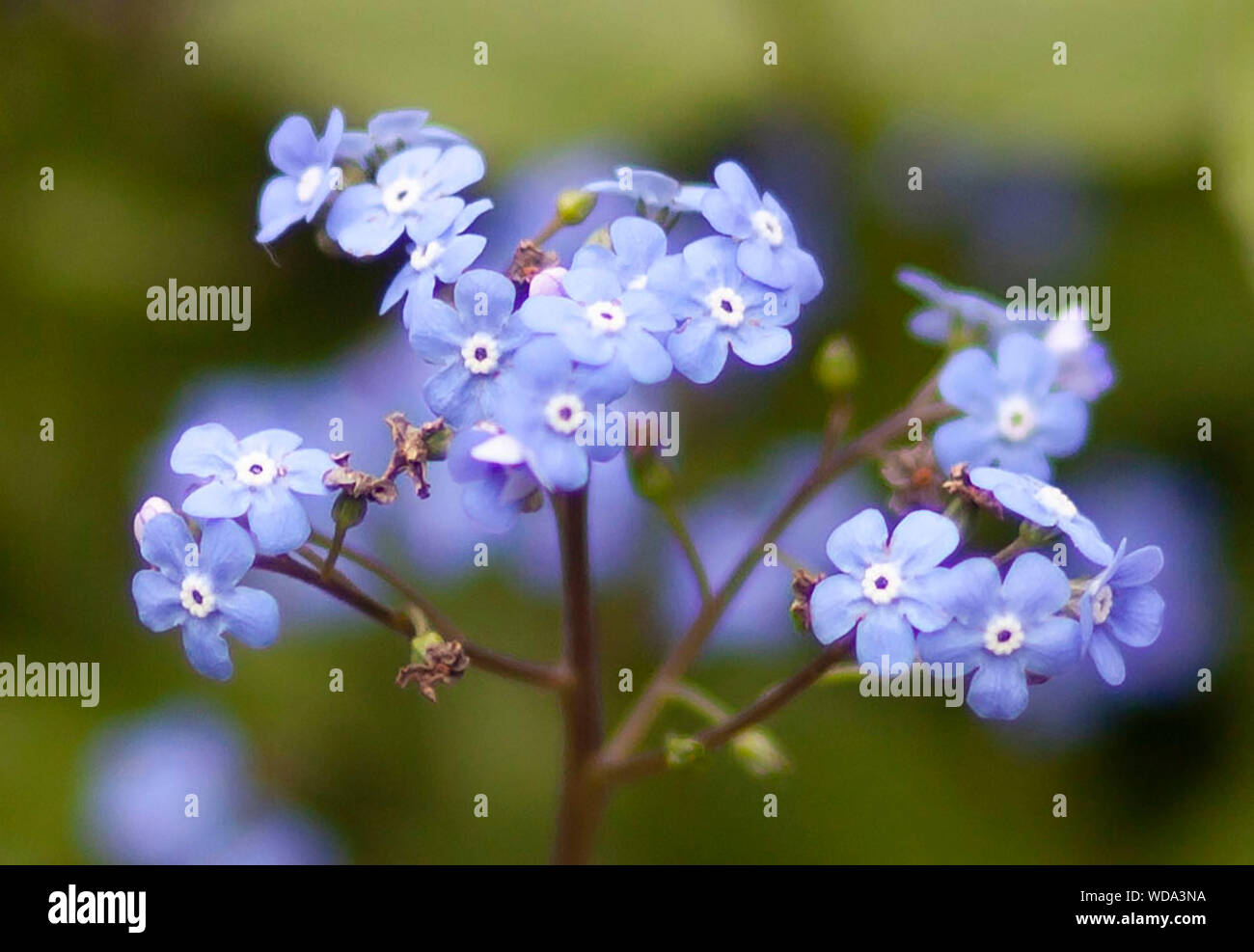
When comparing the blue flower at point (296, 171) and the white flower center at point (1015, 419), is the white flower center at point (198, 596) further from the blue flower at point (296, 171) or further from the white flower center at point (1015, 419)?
the white flower center at point (1015, 419)

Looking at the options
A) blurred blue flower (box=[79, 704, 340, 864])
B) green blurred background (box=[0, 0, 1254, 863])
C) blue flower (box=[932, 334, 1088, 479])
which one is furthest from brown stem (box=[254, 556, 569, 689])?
blurred blue flower (box=[79, 704, 340, 864])

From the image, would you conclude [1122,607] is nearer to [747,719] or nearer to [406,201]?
[747,719]

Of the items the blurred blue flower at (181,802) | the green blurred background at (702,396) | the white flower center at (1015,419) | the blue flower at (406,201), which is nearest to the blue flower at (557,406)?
the blue flower at (406,201)

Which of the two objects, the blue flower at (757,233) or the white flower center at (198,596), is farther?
the blue flower at (757,233)

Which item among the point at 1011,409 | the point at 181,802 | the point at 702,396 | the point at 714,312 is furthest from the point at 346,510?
the point at 181,802

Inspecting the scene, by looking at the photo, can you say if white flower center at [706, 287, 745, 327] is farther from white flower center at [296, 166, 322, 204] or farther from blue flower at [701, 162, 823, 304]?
white flower center at [296, 166, 322, 204]

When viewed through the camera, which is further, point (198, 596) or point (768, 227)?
point (768, 227)
